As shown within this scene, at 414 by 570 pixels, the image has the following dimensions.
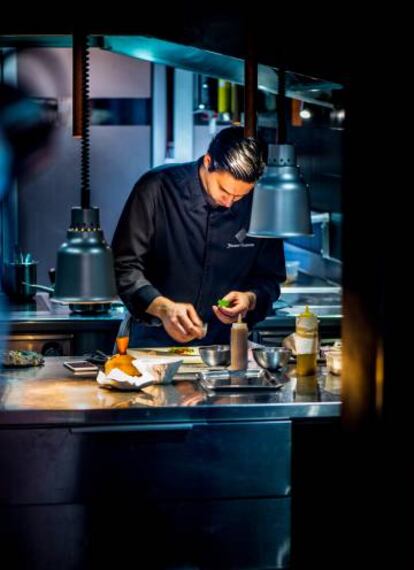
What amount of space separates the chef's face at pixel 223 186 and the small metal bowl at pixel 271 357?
0.78 metres

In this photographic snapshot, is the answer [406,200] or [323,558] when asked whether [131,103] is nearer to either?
[323,558]

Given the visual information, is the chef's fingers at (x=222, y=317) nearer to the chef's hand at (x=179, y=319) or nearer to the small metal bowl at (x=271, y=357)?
the chef's hand at (x=179, y=319)

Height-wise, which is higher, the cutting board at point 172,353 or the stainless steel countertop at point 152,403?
the cutting board at point 172,353

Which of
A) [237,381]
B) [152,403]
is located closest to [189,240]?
[237,381]

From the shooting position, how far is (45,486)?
3957 mm

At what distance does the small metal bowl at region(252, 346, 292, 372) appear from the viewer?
4.55 m

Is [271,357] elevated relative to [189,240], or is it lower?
lower

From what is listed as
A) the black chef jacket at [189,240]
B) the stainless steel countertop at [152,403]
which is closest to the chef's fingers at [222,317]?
the black chef jacket at [189,240]

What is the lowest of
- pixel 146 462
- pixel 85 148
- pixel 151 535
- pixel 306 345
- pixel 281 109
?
pixel 151 535

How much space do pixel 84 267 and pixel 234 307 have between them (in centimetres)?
179

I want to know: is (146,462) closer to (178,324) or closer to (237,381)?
(237,381)

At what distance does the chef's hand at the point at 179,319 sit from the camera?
15.8ft

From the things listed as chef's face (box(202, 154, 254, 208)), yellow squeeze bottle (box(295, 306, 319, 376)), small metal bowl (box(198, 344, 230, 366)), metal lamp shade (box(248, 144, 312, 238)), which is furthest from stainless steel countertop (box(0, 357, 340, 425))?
chef's face (box(202, 154, 254, 208))

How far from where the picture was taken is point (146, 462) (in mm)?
4012
